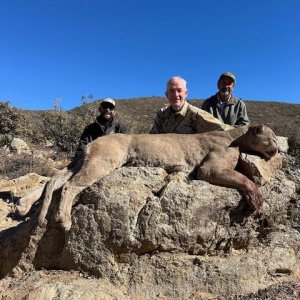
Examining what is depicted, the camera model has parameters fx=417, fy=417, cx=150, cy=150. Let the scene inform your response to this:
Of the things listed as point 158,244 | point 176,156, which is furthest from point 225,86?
point 158,244

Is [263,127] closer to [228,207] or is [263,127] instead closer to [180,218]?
[228,207]

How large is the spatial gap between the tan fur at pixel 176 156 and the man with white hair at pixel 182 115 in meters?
0.64

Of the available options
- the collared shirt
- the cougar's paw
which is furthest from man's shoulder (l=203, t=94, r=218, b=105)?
the cougar's paw

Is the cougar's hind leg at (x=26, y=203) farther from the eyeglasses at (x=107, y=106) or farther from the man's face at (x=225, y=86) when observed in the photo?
the man's face at (x=225, y=86)

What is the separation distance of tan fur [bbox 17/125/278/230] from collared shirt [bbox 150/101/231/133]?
1.86 ft

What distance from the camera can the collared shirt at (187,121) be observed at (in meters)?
6.02

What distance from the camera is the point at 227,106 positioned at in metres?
7.29

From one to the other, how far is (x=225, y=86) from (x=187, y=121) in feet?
4.21

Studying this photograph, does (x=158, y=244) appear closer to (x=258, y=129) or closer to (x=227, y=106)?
(x=258, y=129)

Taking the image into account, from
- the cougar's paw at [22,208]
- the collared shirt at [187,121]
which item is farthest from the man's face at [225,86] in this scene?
the cougar's paw at [22,208]

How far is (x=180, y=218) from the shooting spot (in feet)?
15.4

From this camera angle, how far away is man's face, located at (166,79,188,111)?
6162 mm

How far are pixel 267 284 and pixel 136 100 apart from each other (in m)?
43.6

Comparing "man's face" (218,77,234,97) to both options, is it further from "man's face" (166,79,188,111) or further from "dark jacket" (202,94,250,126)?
"man's face" (166,79,188,111)
